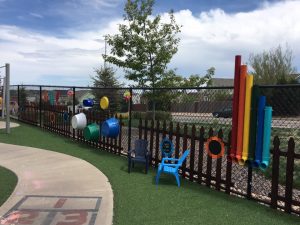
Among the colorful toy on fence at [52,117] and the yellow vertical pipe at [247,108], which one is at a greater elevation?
the yellow vertical pipe at [247,108]

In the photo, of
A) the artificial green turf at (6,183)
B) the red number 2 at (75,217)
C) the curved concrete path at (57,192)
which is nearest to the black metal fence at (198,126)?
the curved concrete path at (57,192)

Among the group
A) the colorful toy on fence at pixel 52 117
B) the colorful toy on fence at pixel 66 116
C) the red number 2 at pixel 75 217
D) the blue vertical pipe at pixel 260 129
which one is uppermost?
the blue vertical pipe at pixel 260 129

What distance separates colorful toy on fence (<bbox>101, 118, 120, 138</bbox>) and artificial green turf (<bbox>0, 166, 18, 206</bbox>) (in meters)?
2.55

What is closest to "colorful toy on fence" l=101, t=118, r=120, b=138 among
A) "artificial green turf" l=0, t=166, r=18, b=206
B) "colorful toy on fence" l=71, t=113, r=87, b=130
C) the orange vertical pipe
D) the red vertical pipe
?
"colorful toy on fence" l=71, t=113, r=87, b=130

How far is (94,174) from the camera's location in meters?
7.03

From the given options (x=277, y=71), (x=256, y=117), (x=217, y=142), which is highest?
(x=277, y=71)

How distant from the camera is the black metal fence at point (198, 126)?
18.4ft

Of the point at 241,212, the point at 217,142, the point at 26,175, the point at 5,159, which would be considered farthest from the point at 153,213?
the point at 5,159

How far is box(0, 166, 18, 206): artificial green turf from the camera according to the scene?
5.55 metres

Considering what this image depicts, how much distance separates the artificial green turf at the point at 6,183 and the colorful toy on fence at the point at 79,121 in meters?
3.30

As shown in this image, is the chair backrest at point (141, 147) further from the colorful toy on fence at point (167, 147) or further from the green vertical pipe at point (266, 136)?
the green vertical pipe at point (266, 136)

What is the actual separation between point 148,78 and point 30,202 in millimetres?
10989

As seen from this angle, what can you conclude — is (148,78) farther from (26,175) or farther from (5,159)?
(26,175)

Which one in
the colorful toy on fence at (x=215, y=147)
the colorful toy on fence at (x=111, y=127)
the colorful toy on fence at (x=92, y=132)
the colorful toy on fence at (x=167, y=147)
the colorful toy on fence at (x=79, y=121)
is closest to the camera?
the colorful toy on fence at (x=215, y=147)
